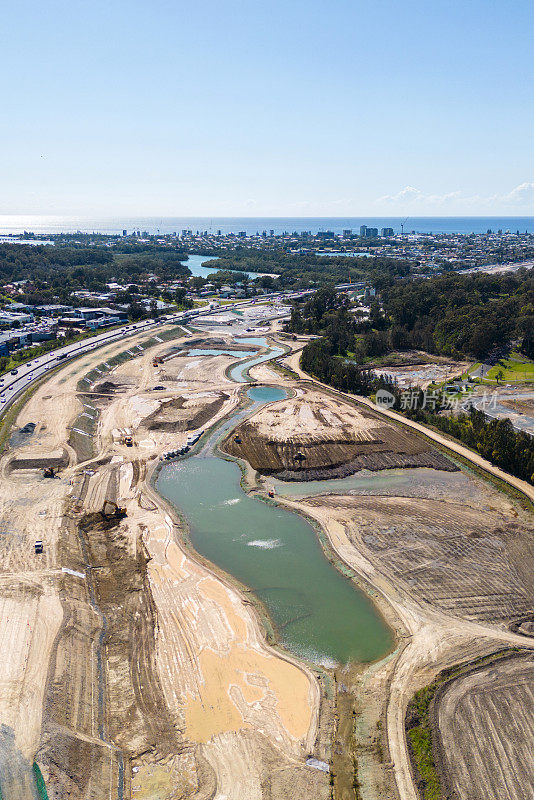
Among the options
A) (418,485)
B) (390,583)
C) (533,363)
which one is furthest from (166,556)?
(533,363)

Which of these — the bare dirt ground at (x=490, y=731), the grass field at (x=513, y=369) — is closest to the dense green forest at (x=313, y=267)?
the grass field at (x=513, y=369)

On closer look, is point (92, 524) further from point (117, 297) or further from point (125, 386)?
point (117, 297)

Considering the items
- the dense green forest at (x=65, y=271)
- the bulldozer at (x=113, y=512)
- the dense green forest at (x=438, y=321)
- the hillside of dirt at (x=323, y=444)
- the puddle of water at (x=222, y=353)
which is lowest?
the bulldozer at (x=113, y=512)

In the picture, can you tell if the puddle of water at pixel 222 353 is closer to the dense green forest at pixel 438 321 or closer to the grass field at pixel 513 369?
the dense green forest at pixel 438 321

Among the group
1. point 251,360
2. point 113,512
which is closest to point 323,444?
point 113,512

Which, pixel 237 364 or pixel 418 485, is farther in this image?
pixel 237 364

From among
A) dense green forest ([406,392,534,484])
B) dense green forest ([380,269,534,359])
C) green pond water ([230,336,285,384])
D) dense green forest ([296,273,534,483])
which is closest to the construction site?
dense green forest ([406,392,534,484])

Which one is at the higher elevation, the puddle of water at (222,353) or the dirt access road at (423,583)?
the puddle of water at (222,353)
